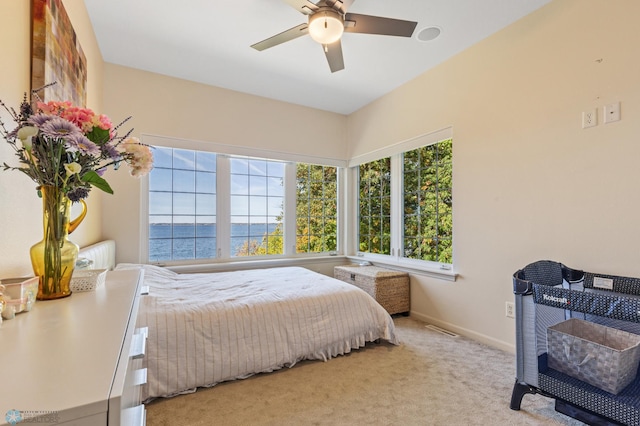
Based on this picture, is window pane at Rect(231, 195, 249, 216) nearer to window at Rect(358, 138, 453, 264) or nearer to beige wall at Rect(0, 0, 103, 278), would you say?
window at Rect(358, 138, 453, 264)

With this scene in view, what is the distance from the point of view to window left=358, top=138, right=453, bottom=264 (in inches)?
124

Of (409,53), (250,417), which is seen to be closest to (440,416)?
(250,417)

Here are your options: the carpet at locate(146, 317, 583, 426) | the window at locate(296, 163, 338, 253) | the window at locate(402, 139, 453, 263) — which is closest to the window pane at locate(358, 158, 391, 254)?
the window at locate(402, 139, 453, 263)

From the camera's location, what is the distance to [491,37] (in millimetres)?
2607

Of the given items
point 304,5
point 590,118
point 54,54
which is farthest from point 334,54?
point 590,118

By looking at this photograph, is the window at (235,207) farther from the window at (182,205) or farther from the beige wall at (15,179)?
the beige wall at (15,179)

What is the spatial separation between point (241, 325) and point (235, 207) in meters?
2.07

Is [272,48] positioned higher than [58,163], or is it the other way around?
[272,48]

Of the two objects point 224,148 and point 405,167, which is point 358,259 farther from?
point 224,148

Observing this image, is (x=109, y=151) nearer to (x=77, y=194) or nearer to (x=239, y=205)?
(x=77, y=194)

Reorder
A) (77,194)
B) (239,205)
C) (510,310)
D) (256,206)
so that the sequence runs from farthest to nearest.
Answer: (256,206)
(239,205)
(510,310)
(77,194)

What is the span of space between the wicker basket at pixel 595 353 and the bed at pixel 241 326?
3.96 ft

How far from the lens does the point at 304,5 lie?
6.19ft

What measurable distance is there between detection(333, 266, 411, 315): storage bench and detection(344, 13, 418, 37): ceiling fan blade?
2.31m
